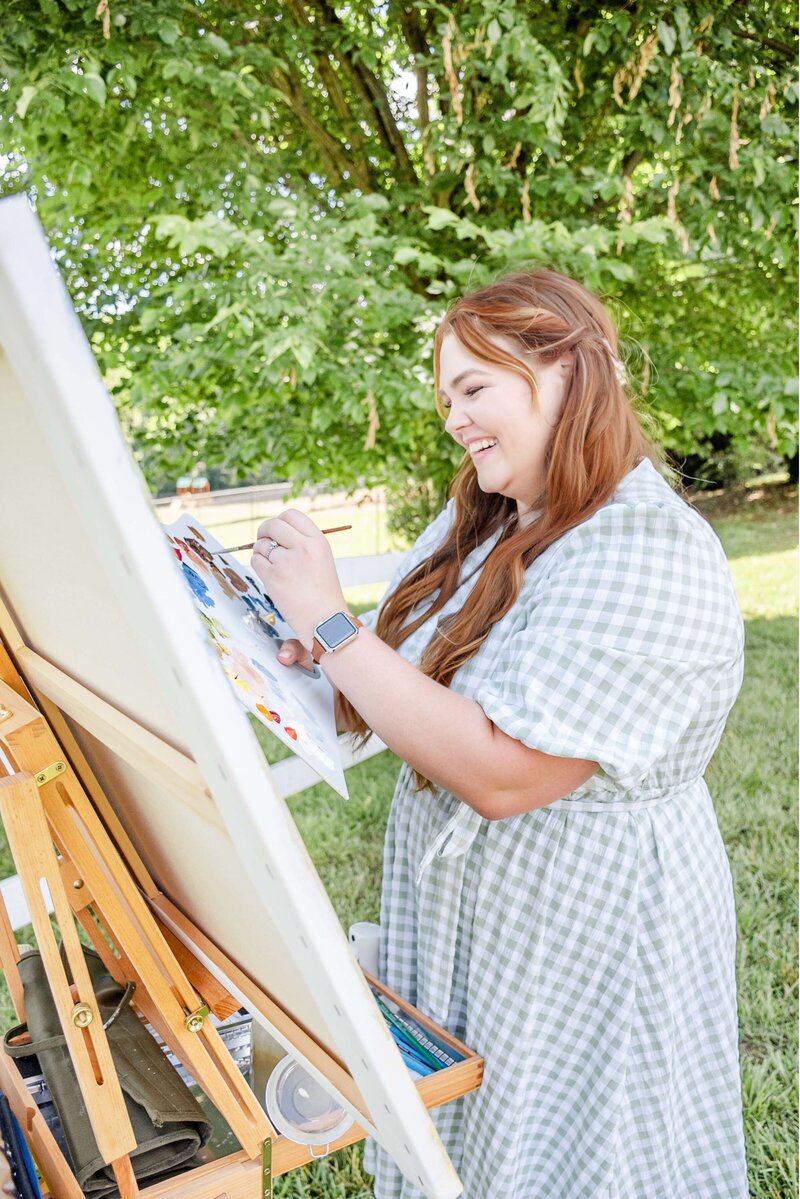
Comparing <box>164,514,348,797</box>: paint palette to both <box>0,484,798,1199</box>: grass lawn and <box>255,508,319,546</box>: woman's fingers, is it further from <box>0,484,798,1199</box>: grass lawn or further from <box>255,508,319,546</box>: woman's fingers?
<box>0,484,798,1199</box>: grass lawn

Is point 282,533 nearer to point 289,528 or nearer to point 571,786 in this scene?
point 289,528

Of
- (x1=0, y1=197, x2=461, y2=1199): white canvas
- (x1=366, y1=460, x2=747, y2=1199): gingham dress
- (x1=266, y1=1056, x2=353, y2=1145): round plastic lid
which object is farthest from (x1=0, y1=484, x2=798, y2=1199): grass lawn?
(x1=0, y1=197, x2=461, y2=1199): white canvas

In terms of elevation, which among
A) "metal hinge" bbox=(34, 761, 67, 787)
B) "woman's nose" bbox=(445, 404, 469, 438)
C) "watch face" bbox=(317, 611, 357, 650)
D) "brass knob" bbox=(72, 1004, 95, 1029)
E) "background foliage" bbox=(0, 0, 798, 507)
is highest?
"background foliage" bbox=(0, 0, 798, 507)

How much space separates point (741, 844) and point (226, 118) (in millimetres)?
3194

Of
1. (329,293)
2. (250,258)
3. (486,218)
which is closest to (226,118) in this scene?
(250,258)

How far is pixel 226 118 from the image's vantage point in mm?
3488

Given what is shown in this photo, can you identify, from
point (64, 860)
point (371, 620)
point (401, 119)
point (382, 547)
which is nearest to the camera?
point (64, 860)

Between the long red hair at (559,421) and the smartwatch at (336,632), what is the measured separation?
0.77 ft

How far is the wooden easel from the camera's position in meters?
0.98

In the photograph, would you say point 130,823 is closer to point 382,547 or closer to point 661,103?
point 661,103

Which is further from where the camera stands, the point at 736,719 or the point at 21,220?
the point at 736,719

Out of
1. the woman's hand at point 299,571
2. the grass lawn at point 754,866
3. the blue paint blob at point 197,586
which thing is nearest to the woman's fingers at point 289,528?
the woman's hand at point 299,571

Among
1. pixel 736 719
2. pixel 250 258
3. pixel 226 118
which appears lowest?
pixel 736 719

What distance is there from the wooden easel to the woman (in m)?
0.22
